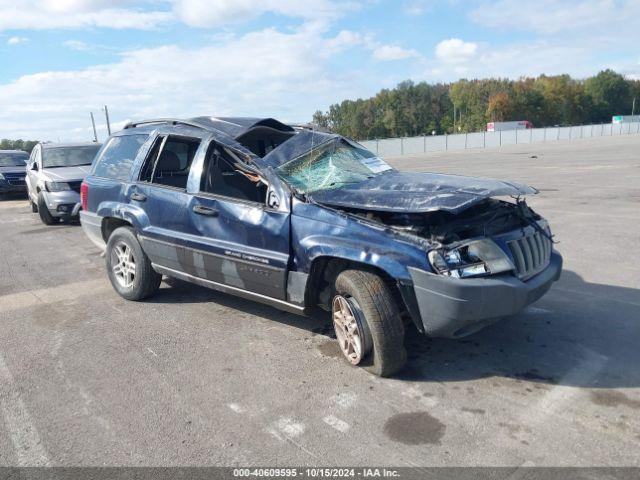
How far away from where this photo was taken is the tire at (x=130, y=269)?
5531mm

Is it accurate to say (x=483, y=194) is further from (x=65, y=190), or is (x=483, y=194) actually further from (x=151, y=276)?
(x=65, y=190)

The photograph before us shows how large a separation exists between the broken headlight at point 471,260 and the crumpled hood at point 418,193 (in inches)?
10.7

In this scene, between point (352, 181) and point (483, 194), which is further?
point (352, 181)

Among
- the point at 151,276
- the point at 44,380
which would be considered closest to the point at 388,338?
the point at 44,380

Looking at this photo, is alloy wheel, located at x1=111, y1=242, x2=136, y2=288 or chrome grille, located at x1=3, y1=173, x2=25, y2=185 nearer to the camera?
alloy wheel, located at x1=111, y1=242, x2=136, y2=288

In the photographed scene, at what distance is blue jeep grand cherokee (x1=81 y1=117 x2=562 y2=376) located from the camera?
3.49 meters

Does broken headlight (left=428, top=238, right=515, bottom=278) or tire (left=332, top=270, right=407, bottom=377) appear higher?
broken headlight (left=428, top=238, right=515, bottom=278)

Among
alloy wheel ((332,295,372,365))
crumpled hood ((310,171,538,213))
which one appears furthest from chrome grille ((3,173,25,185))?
alloy wheel ((332,295,372,365))

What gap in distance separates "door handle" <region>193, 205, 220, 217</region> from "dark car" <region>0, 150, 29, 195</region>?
Result: 15.2 m

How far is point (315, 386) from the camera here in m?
3.71

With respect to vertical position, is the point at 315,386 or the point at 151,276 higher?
the point at 151,276

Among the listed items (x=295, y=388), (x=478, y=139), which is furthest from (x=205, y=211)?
(x=478, y=139)

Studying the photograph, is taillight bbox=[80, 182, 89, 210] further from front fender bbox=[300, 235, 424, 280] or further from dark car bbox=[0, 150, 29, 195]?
dark car bbox=[0, 150, 29, 195]

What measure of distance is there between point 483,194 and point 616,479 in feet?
6.17
